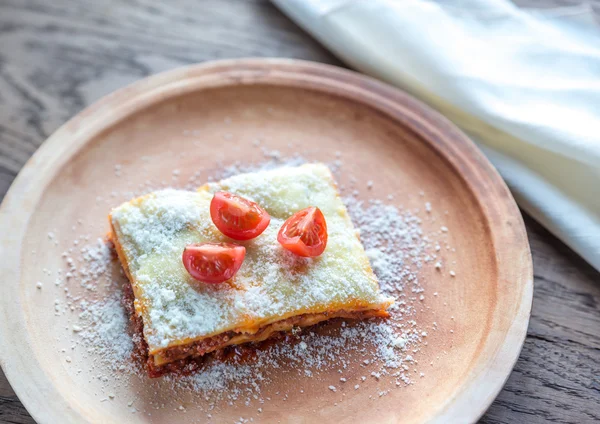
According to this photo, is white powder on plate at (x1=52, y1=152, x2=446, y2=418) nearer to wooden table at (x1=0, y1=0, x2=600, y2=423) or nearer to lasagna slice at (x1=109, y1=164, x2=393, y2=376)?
lasagna slice at (x1=109, y1=164, x2=393, y2=376)

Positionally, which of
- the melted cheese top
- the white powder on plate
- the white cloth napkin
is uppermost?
the white cloth napkin

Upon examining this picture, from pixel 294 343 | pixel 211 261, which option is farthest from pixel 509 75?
pixel 211 261

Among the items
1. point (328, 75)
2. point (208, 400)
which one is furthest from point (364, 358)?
point (328, 75)

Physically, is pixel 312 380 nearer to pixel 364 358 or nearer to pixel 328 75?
pixel 364 358

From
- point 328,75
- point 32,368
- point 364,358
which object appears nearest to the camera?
point 32,368

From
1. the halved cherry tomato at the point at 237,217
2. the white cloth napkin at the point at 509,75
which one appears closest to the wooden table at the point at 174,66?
the white cloth napkin at the point at 509,75

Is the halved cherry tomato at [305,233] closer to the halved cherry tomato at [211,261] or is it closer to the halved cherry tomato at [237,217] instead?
the halved cherry tomato at [237,217]

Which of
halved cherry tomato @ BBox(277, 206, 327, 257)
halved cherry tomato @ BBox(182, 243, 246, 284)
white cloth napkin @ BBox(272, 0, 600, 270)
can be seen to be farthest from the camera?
white cloth napkin @ BBox(272, 0, 600, 270)

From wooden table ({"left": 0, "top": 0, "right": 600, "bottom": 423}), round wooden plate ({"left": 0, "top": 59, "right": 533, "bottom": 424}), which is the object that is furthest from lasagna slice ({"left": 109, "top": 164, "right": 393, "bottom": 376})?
wooden table ({"left": 0, "top": 0, "right": 600, "bottom": 423})
